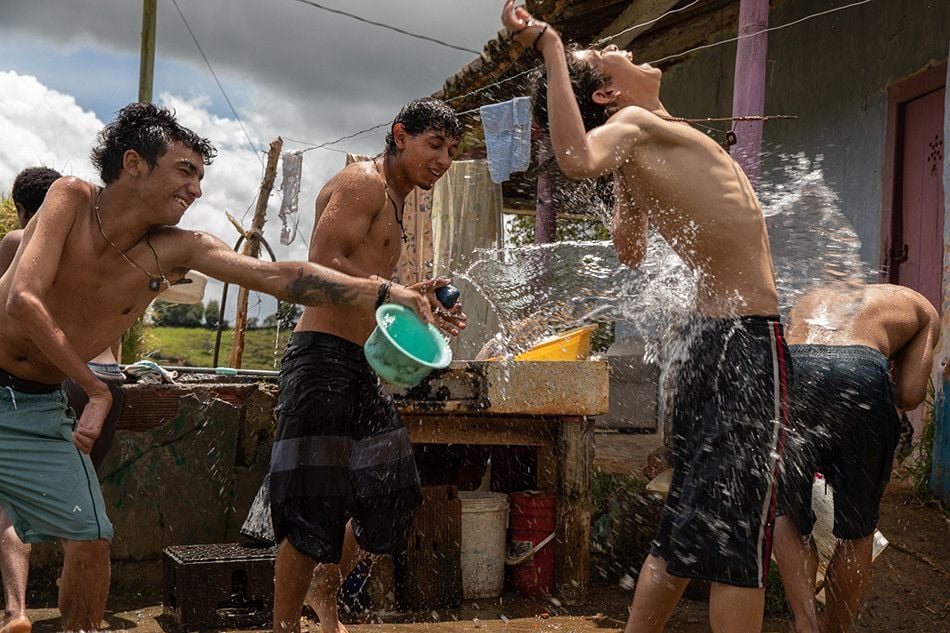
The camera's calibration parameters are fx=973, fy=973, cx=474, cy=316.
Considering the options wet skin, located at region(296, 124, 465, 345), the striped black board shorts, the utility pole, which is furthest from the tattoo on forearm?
the utility pole

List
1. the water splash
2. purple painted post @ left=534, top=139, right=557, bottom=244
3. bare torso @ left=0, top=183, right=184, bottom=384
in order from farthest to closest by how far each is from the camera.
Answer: purple painted post @ left=534, top=139, right=557, bottom=244
the water splash
bare torso @ left=0, top=183, right=184, bottom=384

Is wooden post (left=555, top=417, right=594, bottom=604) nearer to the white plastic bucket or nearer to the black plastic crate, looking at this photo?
the white plastic bucket

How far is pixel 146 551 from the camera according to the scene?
5332 mm

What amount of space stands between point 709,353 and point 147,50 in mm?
11260

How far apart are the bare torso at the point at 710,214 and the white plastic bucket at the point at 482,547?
276cm

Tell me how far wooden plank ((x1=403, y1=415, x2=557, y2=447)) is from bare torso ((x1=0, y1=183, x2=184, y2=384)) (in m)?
2.25

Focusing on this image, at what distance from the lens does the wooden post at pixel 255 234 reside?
11.9 m

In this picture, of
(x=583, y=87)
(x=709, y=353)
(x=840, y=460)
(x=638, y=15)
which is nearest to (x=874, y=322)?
(x=840, y=460)

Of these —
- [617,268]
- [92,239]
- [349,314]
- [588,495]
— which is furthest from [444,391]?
[617,268]

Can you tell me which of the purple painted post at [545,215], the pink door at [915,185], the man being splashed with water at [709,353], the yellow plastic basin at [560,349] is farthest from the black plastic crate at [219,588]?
the purple painted post at [545,215]

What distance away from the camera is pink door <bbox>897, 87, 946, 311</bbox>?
6918 mm

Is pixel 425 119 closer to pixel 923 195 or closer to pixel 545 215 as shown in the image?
pixel 923 195

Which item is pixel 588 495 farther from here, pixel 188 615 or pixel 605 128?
pixel 605 128

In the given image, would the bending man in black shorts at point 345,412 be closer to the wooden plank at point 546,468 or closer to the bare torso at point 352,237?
the bare torso at point 352,237
